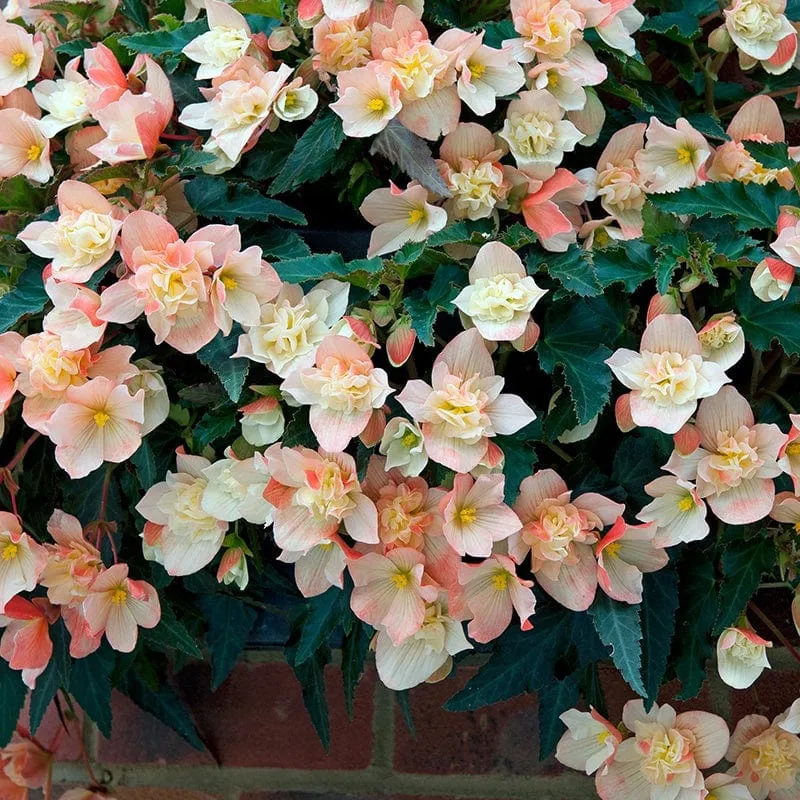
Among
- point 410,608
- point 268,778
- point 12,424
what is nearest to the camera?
point 410,608

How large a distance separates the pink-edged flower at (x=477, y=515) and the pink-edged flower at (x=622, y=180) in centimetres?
22

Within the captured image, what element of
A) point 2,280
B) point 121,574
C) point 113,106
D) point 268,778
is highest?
point 113,106

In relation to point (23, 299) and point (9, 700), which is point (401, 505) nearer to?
point (23, 299)

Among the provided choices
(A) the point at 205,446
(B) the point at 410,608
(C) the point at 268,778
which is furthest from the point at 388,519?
(C) the point at 268,778

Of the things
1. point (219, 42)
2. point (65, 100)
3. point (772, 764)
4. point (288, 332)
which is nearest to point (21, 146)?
point (65, 100)

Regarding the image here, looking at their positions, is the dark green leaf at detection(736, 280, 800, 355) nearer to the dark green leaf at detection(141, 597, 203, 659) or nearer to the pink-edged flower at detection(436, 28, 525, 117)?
the pink-edged flower at detection(436, 28, 525, 117)

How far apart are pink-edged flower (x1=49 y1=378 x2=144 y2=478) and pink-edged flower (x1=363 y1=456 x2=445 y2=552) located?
0.15 m

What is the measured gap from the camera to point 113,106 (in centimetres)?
62

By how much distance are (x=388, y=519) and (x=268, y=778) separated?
0.50 metres

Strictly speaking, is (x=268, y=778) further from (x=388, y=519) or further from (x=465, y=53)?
(x=465, y=53)

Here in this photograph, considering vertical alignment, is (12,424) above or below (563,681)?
above

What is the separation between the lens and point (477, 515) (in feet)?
1.82

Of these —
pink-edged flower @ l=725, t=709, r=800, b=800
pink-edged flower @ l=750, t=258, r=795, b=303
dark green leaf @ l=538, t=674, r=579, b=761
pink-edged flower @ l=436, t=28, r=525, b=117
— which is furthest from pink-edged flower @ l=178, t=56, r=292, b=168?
pink-edged flower @ l=725, t=709, r=800, b=800

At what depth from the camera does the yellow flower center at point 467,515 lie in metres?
0.55
